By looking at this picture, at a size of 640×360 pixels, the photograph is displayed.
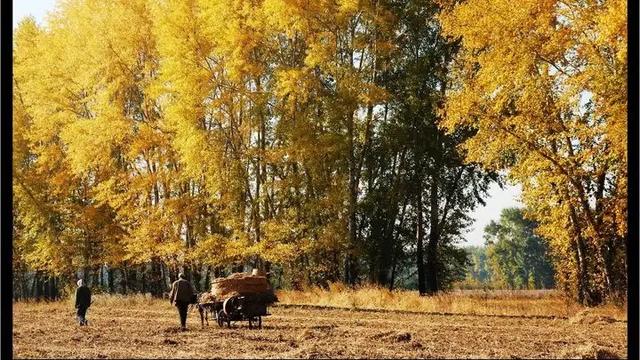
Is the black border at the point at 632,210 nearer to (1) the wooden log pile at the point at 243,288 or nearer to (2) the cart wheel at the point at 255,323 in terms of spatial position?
(2) the cart wheel at the point at 255,323

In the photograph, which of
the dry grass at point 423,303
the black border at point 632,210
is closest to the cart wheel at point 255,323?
the dry grass at point 423,303

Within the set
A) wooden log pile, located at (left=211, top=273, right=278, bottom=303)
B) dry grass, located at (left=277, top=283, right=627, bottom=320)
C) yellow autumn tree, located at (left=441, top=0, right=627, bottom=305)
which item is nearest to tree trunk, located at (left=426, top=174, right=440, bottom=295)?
dry grass, located at (left=277, top=283, right=627, bottom=320)

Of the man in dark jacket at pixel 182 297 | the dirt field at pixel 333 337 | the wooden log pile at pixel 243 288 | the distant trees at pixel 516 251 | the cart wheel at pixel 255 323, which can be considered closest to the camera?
the dirt field at pixel 333 337

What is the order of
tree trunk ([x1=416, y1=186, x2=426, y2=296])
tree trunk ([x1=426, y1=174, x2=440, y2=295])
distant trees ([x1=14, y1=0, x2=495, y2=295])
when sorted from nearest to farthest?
distant trees ([x1=14, y1=0, x2=495, y2=295]) → tree trunk ([x1=416, y1=186, x2=426, y2=296]) → tree trunk ([x1=426, y1=174, x2=440, y2=295])

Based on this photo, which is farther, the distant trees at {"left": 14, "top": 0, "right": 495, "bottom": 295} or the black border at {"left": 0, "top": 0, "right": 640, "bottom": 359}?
the distant trees at {"left": 14, "top": 0, "right": 495, "bottom": 295}

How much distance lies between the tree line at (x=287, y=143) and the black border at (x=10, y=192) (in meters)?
11.3

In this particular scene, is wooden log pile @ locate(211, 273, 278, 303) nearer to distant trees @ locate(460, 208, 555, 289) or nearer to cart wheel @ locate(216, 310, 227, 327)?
cart wheel @ locate(216, 310, 227, 327)

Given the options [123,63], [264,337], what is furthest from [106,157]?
[264,337]

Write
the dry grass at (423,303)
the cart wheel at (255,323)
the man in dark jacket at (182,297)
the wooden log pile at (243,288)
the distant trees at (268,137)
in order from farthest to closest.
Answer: the distant trees at (268,137) < the dry grass at (423,303) < the wooden log pile at (243,288) < the man in dark jacket at (182,297) < the cart wheel at (255,323)

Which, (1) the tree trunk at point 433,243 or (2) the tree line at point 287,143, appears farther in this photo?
(1) the tree trunk at point 433,243

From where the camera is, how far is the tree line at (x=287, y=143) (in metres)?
27.1

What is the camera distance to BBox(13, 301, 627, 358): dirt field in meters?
13.8

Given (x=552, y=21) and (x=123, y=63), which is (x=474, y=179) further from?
(x=123, y=63)

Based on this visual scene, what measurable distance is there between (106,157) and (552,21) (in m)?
20.3
